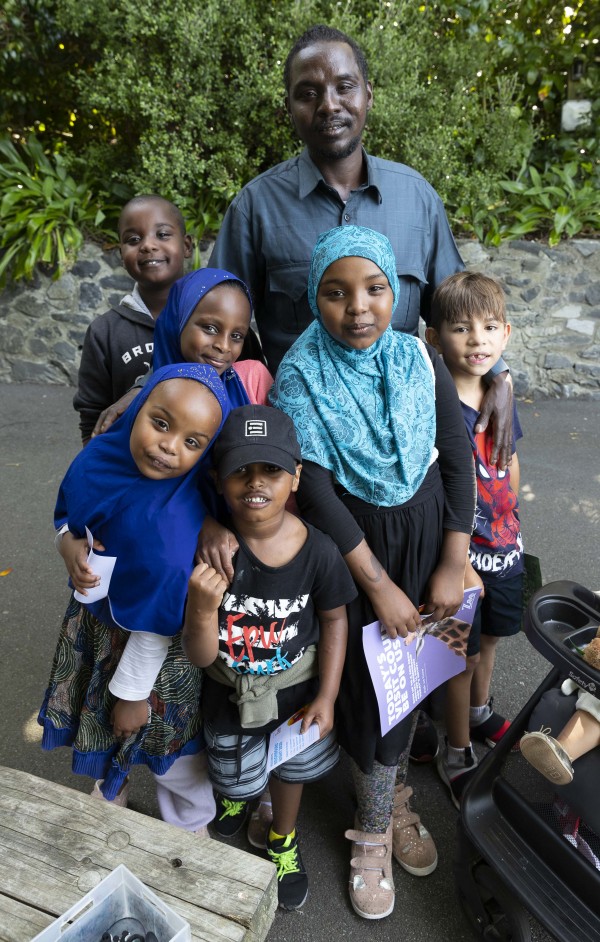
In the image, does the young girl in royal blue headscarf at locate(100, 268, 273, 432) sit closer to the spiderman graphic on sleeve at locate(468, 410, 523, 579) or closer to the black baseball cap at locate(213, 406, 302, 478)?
the black baseball cap at locate(213, 406, 302, 478)

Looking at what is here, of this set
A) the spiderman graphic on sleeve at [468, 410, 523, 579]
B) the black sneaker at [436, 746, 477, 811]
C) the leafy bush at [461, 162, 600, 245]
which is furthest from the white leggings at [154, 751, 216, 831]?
the leafy bush at [461, 162, 600, 245]

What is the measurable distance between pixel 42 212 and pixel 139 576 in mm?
5244

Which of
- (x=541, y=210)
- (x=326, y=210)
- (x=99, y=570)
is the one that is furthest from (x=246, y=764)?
(x=541, y=210)

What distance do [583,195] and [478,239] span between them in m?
0.99

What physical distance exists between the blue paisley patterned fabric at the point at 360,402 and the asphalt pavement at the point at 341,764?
126 cm

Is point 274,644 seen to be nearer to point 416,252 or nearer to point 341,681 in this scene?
point 341,681

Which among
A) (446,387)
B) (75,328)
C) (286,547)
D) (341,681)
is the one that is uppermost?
(446,387)

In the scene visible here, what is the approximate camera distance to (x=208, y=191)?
5.87 m

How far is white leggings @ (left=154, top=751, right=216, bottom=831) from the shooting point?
1.97 metres

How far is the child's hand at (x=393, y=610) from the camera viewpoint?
177 cm

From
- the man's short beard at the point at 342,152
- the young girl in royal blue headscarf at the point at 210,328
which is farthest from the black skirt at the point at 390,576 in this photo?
the man's short beard at the point at 342,152

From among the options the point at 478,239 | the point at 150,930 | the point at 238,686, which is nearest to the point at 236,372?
the point at 238,686

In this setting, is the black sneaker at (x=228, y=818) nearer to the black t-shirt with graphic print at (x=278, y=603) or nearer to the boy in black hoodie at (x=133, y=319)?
the black t-shirt with graphic print at (x=278, y=603)

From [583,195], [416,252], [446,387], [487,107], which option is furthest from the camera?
[487,107]
